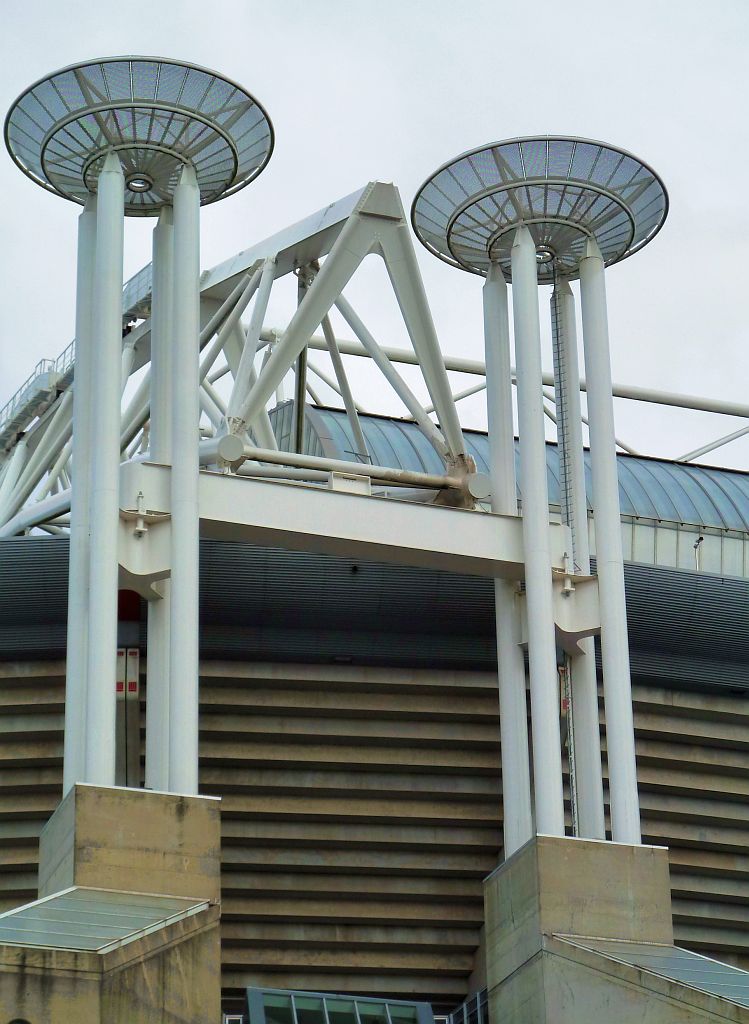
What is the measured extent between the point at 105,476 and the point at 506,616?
26.0 ft

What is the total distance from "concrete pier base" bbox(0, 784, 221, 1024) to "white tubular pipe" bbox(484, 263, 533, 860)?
668cm

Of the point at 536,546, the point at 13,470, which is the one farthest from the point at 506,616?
the point at 13,470

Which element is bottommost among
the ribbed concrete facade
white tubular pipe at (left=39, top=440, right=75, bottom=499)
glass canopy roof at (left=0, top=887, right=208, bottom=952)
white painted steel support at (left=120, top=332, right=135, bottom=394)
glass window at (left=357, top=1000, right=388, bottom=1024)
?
glass window at (left=357, top=1000, right=388, bottom=1024)

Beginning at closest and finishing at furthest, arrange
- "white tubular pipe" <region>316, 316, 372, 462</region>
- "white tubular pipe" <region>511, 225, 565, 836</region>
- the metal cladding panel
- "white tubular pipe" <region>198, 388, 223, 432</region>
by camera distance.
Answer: "white tubular pipe" <region>511, 225, 565, 836</region> < the metal cladding panel < "white tubular pipe" <region>198, 388, 223, 432</region> < "white tubular pipe" <region>316, 316, 372, 462</region>

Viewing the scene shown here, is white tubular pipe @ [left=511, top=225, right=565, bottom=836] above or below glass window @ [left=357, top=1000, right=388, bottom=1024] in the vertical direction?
above

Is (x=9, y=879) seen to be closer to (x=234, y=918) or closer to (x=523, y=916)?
(x=234, y=918)

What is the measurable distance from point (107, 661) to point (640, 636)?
12.1m

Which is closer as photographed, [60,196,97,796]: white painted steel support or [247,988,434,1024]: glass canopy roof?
[60,196,97,796]: white painted steel support

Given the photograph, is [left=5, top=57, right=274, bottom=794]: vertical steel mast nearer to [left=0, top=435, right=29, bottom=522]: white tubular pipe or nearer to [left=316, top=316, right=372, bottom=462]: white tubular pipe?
[left=316, top=316, right=372, bottom=462]: white tubular pipe

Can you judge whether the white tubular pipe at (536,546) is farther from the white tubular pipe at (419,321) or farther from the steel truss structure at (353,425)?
the white tubular pipe at (419,321)

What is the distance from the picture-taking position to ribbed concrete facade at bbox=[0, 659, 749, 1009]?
3438cm

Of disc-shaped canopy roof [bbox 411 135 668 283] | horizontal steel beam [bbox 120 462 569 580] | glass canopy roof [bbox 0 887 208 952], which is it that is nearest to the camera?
glass canopy roof [bbox 0 887 208 952]

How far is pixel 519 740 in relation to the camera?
32094 millimetres

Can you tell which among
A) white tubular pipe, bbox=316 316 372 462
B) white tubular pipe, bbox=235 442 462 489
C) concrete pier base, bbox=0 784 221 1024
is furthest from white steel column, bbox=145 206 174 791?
white tubular pipe, bbox=316 316 372 462
